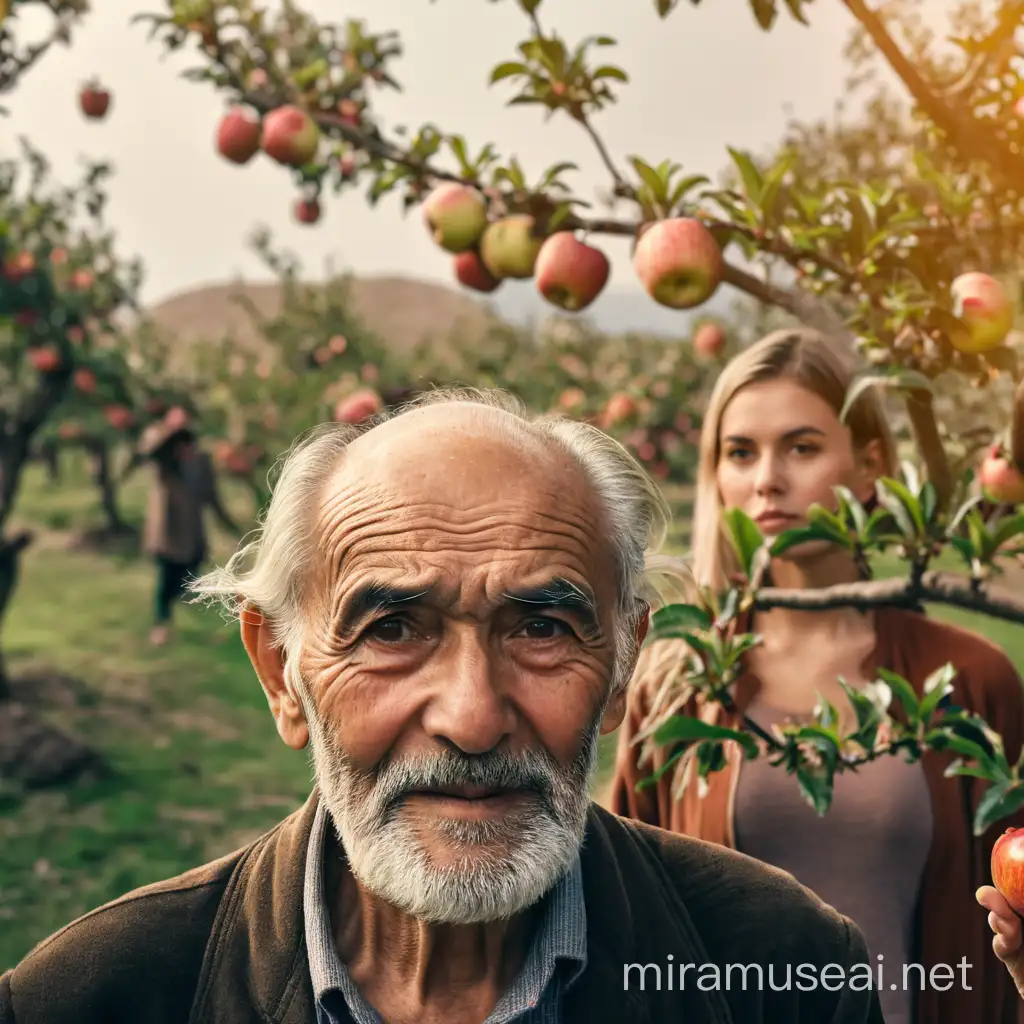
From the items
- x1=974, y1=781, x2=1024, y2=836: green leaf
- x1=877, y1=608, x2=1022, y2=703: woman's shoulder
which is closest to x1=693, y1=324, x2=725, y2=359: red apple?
x1=877, y1=608, x2=1022, y2=703: woman's shoulder

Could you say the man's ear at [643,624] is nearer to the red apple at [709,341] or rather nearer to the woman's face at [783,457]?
the woman's face at [783,457]

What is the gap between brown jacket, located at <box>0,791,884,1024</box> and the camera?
5.35 ft

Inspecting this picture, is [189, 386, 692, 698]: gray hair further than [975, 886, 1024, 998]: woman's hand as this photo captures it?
Yes

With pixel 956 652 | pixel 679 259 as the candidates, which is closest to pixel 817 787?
pixel 956 652

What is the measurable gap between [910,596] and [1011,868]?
1.46 feet

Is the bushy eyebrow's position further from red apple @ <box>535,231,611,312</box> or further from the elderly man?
red apple @ <box>535,231,611,312</box>

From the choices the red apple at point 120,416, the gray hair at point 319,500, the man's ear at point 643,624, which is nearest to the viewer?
the gray hair at point 319,500

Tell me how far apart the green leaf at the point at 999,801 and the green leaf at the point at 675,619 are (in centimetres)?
52

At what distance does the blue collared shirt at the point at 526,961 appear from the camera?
1637mm

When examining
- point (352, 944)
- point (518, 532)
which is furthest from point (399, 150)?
point (352, 944)

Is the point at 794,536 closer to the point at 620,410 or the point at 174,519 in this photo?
the point at 620,410

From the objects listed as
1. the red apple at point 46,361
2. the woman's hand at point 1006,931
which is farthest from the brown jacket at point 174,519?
the woman's hand at point 1006,931

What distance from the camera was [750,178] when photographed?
235 centimetres

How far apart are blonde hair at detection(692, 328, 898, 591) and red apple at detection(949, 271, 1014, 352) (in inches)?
17.8
